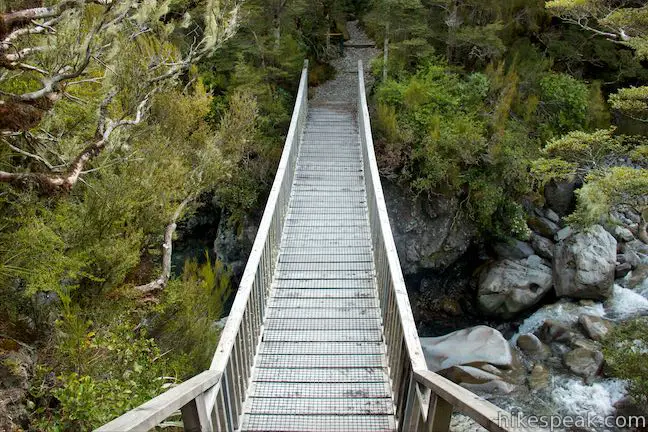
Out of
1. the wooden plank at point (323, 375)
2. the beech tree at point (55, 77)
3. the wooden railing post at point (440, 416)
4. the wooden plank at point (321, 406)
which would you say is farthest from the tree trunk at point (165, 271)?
the wooden railing post at point (440, 416)

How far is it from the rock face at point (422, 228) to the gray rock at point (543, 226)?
1.91 metres

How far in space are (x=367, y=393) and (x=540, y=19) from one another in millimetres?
14754

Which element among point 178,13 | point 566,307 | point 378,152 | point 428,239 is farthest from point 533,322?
point 178,13

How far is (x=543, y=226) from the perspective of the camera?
42.4 feet

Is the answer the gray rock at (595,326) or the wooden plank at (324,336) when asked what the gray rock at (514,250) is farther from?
the wooden plank at (324,336)

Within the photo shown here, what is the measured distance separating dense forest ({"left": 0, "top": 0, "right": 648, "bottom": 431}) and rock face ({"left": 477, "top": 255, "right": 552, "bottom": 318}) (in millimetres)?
193

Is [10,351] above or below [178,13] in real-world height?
below

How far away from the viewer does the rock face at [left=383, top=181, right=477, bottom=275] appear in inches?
480

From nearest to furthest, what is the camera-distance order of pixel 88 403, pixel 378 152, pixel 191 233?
pixel 88 403
pixel 378 152
pixel 191 233

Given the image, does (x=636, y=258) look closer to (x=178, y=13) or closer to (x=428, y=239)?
(x=428, y=239)

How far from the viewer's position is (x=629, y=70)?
1369 cm

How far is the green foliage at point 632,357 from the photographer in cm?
764

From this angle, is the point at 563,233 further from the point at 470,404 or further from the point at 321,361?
the point at 470,404

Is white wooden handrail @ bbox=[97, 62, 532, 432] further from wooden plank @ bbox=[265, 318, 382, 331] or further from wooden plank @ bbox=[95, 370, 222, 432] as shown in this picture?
wooden plank @ bbox=[265, 318, 382, 331]
